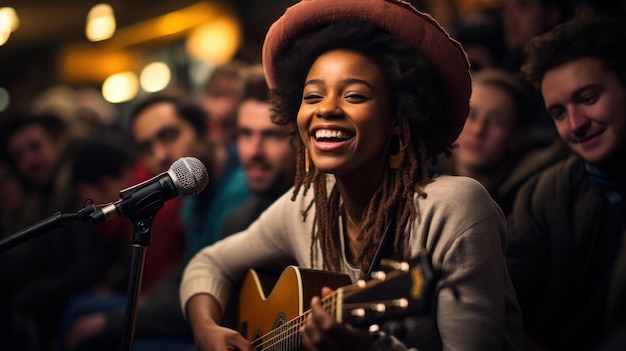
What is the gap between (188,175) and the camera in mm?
2324

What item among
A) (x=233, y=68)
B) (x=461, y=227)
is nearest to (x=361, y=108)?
(x=461, y=227)

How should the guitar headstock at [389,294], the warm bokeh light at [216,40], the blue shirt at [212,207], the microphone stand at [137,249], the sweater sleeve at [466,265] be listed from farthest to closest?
1. the warm bokeh light at [216,40]
2. the blue shirt at [212,207]
3. the microphone stand at [137,249]
4. the sweater sleeve at [466,265]
5. the guitar headstock at [389,294]

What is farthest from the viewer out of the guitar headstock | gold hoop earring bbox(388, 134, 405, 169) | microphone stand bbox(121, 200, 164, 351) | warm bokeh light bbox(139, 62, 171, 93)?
warm bokeh light bbox(139, 62, 171, 93)

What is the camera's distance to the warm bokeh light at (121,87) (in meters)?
13.3

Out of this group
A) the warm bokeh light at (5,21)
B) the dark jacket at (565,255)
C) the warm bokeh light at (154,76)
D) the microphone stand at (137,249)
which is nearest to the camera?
the microphone stand at (137,249)

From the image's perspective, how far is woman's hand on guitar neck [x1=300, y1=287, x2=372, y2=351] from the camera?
80.4 inches

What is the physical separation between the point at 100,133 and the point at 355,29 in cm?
612

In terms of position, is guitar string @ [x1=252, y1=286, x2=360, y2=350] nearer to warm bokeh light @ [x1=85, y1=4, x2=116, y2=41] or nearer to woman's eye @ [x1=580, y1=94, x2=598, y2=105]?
woman's eye @ [x1=580, y1=94, x2=598, y2=105]

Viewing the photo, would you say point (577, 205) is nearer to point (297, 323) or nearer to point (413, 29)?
point (413, 29)

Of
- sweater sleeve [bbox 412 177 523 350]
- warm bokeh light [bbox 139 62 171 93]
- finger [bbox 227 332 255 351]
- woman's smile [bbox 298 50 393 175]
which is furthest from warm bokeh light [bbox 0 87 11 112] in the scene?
sweater sleeve [bbox 412 177 523 350]

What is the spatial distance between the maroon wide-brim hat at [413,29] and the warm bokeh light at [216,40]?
7.86 m

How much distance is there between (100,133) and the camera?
8078 mm

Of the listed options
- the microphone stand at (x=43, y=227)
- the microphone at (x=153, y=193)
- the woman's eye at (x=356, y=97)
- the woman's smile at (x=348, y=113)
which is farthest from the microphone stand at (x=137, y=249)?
the woman's eye at (x=356, y=97)

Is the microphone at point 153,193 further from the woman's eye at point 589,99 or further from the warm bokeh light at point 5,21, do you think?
the warm bokeh light at point 5,21
